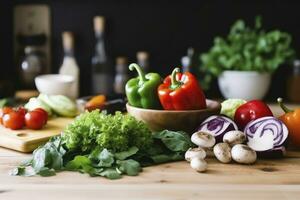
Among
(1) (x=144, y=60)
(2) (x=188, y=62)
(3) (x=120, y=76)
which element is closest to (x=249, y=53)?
(2) (x=188, y=62)

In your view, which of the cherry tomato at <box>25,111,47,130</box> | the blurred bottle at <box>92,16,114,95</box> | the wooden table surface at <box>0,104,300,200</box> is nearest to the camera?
the wooden table surface at <box>0,104,300,200</box>

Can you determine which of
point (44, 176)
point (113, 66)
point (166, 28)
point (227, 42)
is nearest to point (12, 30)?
point (113, 66)

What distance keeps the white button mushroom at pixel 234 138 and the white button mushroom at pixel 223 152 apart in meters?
0.02

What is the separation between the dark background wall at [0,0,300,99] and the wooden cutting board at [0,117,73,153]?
3.63 ft

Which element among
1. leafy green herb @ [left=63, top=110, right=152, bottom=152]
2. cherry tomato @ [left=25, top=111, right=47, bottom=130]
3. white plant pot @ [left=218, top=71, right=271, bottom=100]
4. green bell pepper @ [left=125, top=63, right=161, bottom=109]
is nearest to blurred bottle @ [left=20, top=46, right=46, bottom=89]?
white plant pot @ [left=218, top=71, right=271, bottom=100]

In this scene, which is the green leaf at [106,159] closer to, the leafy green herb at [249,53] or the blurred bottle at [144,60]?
the leafy green herb at [249,53]

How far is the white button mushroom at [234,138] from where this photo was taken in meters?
1.27

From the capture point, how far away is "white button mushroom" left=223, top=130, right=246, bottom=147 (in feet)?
4.18

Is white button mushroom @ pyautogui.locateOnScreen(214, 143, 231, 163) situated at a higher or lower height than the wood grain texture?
higher

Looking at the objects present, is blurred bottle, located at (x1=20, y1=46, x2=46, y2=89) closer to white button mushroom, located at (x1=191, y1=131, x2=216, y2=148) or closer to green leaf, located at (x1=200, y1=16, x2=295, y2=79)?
green leaf, located at (x1=200, y1=16, x2=295, y2=79)

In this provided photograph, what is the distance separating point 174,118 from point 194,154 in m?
0.16

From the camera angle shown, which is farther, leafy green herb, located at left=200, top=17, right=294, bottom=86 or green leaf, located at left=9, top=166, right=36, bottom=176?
leafy green herb, located at left=200, top=17, right=294, bottom=86

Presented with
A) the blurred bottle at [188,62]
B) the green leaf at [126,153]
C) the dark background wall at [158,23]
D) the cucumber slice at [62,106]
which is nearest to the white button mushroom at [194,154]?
the green leaf at [126,153]

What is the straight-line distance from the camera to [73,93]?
2.56m
